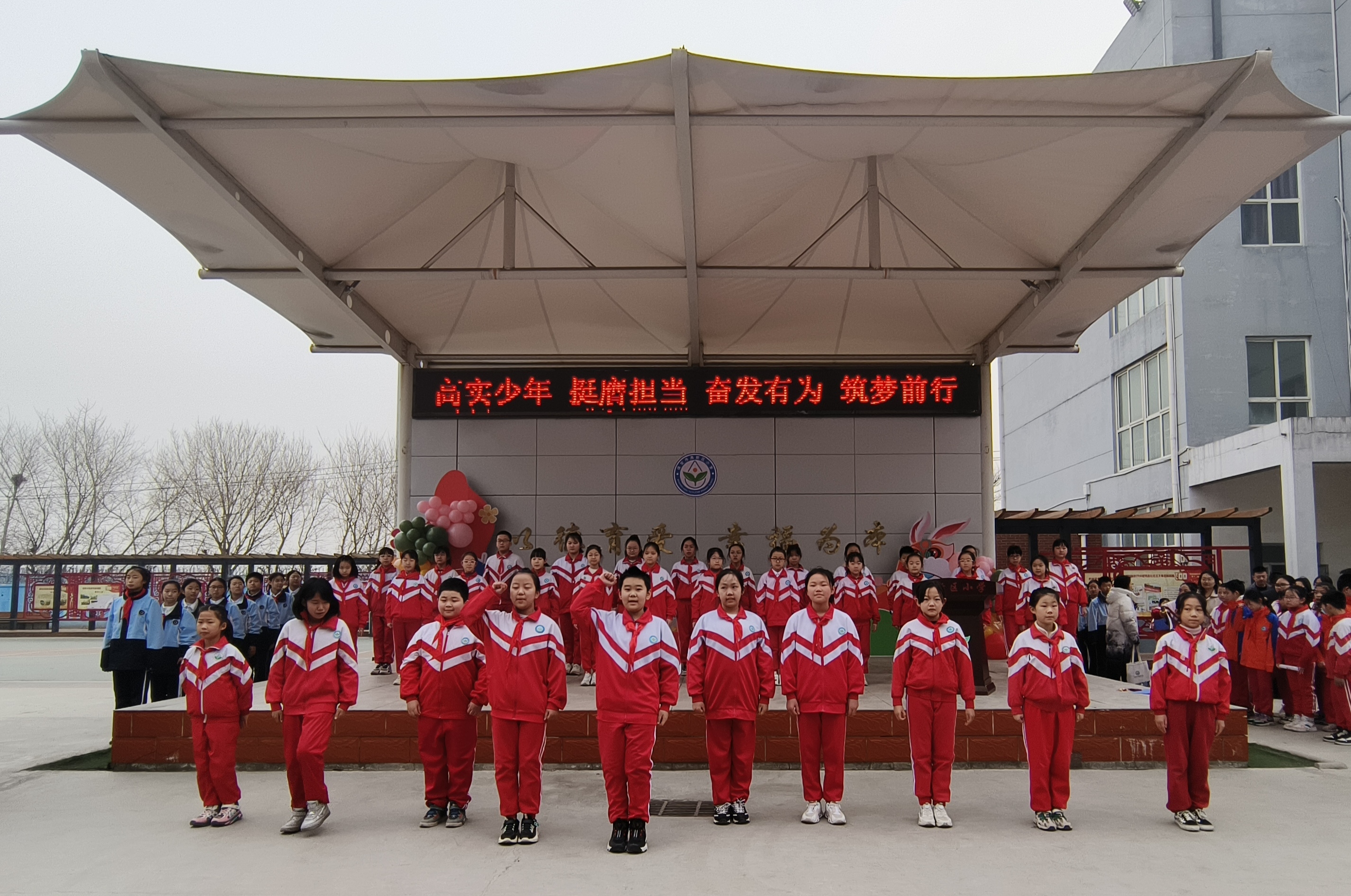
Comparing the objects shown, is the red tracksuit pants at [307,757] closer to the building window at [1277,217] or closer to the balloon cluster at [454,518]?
the balloon cluster at [454,518]

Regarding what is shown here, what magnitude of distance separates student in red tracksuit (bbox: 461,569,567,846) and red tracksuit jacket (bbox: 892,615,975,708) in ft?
6.44

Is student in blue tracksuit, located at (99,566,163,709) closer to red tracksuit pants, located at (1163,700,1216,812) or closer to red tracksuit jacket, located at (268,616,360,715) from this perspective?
red tracksuit jacket, located at (268,616,360,715)

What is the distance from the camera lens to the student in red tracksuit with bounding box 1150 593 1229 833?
219 inches

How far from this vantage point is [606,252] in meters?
9.15

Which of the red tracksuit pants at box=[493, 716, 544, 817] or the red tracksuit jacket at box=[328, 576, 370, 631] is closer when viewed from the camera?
the red tracksuit pants at box=[493, 716, 544, 817]

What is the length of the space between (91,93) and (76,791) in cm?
453

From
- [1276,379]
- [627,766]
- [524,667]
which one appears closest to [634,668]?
[627,766]

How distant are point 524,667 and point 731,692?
3.88 ft

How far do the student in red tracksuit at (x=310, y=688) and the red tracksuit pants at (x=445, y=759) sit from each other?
478 millimetres

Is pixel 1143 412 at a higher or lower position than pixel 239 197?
higher

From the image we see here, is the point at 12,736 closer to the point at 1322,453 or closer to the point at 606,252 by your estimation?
the point at 606,252

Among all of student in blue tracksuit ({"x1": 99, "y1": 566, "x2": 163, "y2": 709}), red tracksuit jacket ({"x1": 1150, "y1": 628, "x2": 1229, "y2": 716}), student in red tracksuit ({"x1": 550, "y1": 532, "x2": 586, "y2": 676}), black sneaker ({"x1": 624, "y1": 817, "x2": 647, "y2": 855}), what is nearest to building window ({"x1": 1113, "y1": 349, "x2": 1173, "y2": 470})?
student in red tracksuit ({"x1": 550, "y1": 532, "x2": 586, "y2": 676})

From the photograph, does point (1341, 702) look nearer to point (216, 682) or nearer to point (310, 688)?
point (310, 688)

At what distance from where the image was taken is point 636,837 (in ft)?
16.7
